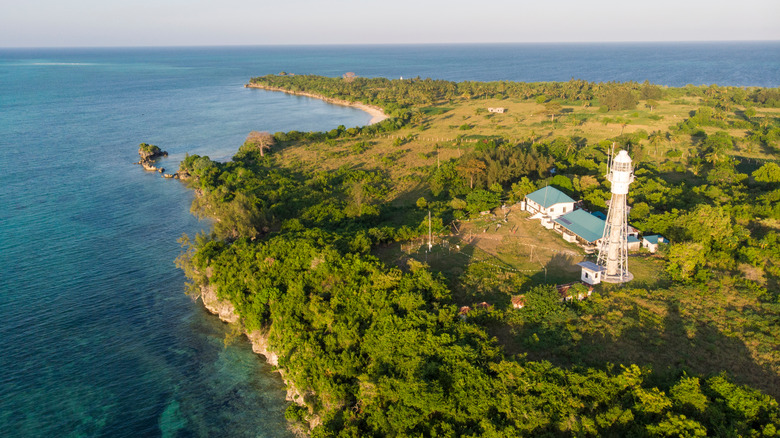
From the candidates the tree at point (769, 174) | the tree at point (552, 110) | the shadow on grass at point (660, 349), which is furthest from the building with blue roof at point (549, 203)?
the tree at point (552, 110)

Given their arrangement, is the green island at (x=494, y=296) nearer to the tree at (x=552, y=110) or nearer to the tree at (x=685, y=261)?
the tree at (x=685, y=261)

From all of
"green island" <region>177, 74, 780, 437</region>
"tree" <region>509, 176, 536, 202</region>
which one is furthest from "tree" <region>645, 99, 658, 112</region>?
"tree" <region>509, 176, 536, 202</region>

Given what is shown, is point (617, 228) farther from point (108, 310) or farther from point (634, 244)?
point (108, 310)

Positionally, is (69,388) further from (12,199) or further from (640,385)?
(12,199)

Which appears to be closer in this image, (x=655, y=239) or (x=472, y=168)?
(x=655, y=239)

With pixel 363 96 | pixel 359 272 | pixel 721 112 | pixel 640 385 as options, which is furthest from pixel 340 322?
pixel 363 96

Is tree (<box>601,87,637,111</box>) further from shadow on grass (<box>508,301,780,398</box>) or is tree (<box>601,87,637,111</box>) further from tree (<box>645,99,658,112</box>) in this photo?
shadow on grass (<box>508,301,780,398</box>)

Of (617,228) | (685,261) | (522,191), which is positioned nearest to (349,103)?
(522,191)
